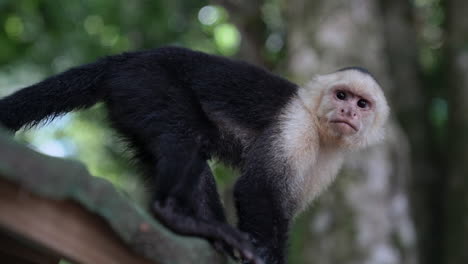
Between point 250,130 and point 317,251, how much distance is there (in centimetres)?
A: 282

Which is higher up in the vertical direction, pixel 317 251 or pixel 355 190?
pixel 355 190

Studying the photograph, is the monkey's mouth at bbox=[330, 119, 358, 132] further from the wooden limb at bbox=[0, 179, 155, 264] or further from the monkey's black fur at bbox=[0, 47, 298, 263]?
the wooden limb at bbox=[0, 179, 155, 264]

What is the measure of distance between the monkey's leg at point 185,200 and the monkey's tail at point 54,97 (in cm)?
57

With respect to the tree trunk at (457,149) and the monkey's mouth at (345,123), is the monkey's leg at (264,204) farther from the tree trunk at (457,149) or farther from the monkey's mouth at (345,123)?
the tree trunk at (457,149)

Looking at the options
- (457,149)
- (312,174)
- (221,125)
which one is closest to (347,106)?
(312,174)

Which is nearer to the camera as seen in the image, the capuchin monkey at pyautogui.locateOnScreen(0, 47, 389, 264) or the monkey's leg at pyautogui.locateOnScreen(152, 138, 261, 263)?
the monkey's leg at pyautogui.locateOnScreen(152, 138, 261, 263)

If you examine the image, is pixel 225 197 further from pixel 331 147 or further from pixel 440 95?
pixel 440 95

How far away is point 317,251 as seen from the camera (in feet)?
19.7

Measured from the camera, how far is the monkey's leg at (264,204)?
3137 millimetres

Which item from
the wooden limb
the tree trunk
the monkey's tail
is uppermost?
the wooden limb

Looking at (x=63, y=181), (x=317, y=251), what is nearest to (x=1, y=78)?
(x=317, y=251)

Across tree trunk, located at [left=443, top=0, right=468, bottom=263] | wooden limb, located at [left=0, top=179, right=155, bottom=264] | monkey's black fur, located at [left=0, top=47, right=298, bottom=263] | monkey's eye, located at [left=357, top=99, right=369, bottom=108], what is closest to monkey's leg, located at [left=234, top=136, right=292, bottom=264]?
monkey's black fur, located at [left=0, top=47, right=298, bottom=263]

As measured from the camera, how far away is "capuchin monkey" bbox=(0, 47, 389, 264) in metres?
2.90

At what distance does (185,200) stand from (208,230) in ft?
0.70
